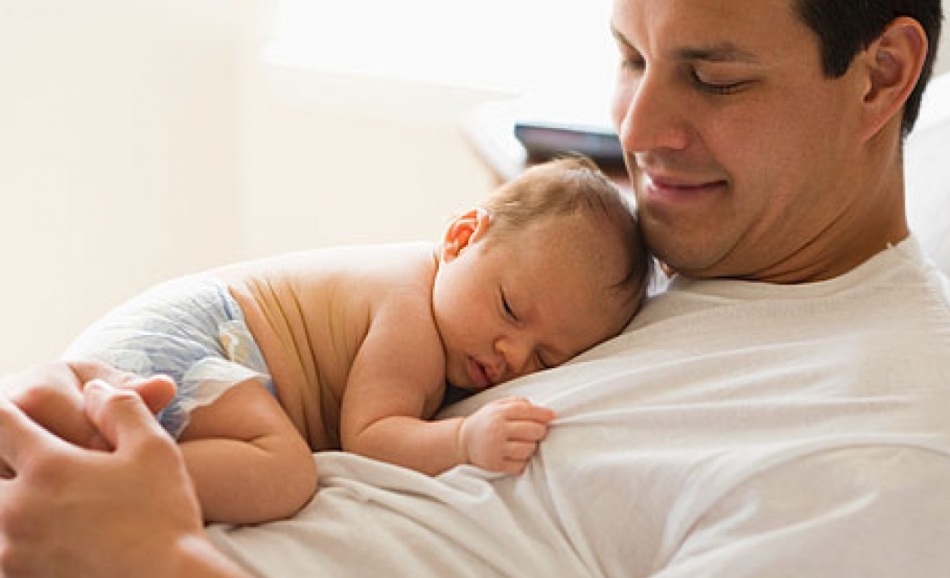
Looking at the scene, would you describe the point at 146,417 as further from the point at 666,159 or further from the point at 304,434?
the point at 666,159

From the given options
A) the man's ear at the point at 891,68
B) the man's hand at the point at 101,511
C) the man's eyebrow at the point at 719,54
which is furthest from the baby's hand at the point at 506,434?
the man's ear at the point at 891,68

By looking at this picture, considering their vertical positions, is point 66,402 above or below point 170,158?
above

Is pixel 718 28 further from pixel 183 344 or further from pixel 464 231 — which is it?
pixel 183 344

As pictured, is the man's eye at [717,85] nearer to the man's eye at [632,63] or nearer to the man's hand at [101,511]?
the man's eye at [632,63]

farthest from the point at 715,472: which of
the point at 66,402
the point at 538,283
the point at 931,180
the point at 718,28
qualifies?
Result: the point at 931,180

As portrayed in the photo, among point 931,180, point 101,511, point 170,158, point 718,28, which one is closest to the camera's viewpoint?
point 101,511

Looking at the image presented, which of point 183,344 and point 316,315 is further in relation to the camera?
point 316,315

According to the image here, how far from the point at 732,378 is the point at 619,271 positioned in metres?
0.21

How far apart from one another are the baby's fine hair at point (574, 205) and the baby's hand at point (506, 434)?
0.23 metres

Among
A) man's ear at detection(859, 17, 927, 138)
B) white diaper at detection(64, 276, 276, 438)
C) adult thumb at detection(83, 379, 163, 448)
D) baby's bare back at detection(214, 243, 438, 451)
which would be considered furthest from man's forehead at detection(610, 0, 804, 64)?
adult thumb at detection(83, 379, 163, 448)

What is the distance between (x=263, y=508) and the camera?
1311 millimetres

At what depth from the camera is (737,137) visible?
147 centimetres

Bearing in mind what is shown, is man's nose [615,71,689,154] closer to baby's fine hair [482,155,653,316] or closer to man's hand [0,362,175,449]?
baby's fine hair [482,155,653,316]

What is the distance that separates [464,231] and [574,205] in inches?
4.9
